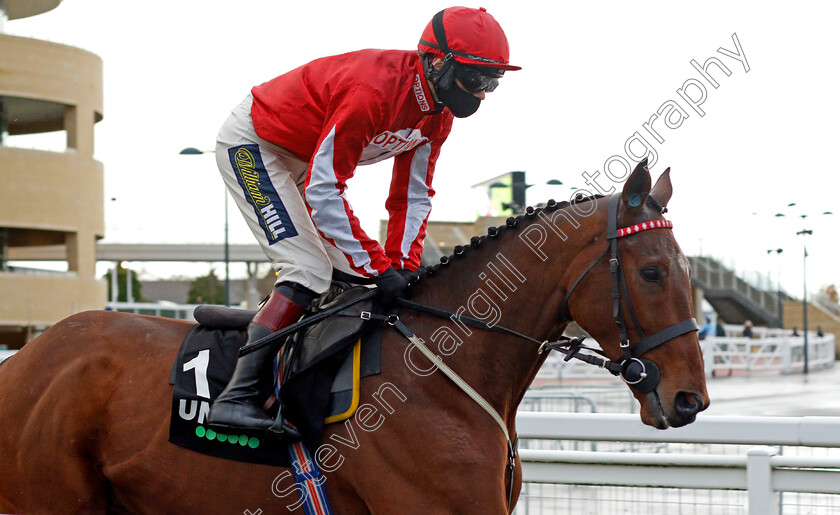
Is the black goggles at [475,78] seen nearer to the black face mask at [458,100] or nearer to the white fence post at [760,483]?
the black face mask at [458,100]

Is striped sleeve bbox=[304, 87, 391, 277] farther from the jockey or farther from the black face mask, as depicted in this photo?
the black face mask

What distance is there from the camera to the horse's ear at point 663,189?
3.27m

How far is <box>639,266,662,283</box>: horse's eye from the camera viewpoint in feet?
10.1

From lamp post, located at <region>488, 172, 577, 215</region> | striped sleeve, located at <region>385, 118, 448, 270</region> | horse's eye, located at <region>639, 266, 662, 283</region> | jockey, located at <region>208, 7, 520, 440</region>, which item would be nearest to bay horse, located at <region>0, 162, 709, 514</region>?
horse's eye, located at <region>639, 266, 662, 283</region>

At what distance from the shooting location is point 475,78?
A: 3363mm

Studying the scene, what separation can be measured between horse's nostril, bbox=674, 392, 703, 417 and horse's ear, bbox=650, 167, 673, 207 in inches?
28.0

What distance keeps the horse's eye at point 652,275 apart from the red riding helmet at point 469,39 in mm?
917

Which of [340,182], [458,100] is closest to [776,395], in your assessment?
[458,100]

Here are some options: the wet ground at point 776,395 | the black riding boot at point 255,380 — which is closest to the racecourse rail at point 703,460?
the black riding boot at point 255,380

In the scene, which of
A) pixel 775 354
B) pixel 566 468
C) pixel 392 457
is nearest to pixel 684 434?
pixel 566 468

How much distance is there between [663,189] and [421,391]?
1.16 meters

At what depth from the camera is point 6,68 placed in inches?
1056

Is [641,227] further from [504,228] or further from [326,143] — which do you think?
[326,143]

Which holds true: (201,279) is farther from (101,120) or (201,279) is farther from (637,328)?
(637,328)
